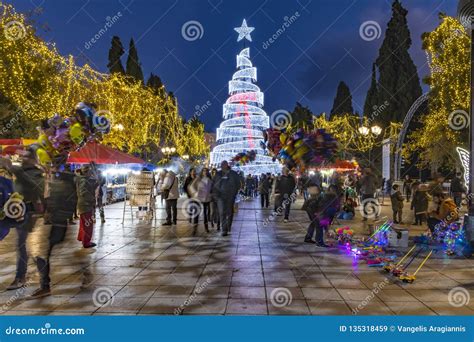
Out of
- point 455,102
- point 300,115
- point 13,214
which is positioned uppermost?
point 300,115

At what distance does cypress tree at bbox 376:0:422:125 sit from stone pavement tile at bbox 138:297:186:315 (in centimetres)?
4044

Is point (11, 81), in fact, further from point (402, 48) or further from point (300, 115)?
point (300, 115)

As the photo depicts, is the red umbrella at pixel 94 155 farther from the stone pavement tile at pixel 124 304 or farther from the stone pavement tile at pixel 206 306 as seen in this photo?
the stone pavement tile at pixel 206 306

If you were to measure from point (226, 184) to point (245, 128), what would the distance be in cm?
4314

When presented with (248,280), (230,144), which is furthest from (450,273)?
(230,144)

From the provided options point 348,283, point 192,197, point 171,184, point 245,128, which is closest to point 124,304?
point 348,283

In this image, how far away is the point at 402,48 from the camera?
4338 cm

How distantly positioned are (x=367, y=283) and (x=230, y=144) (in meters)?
48.1

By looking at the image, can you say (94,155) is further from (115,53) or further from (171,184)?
(115,53)

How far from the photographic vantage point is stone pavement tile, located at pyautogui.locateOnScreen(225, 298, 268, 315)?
5.30m

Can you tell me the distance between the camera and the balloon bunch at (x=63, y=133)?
40.5ft

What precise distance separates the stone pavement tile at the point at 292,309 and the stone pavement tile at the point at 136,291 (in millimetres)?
1708

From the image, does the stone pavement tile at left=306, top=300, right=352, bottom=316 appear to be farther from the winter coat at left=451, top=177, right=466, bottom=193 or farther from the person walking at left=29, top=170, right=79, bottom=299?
the winter coat at left=451, top=177, right=466, bottom=193

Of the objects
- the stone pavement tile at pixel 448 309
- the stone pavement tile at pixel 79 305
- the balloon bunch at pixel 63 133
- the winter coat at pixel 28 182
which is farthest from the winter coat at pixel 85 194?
the stone pavement tile at pixel 448 309
